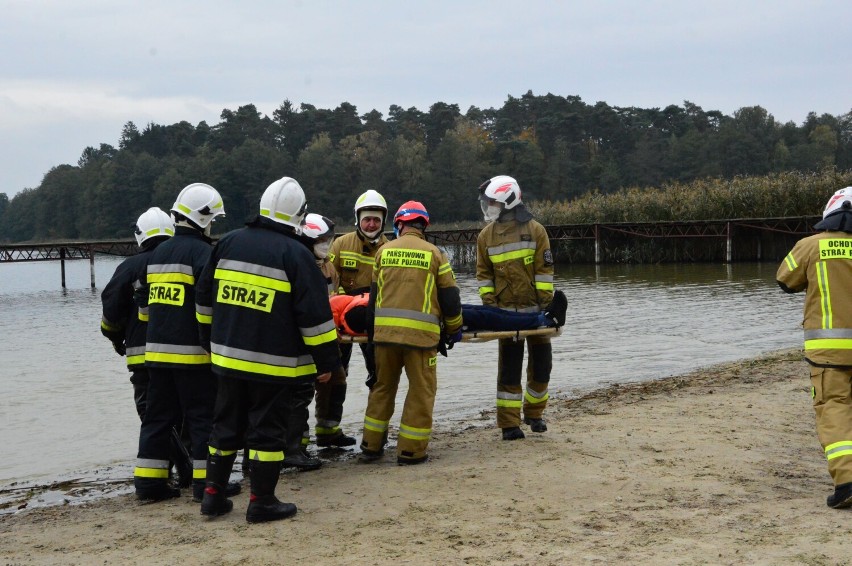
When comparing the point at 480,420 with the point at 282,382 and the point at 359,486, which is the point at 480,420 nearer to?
the point at 359,486

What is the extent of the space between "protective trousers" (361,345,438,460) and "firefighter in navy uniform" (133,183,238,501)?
1570 mm

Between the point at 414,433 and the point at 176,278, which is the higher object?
the point at 176,278

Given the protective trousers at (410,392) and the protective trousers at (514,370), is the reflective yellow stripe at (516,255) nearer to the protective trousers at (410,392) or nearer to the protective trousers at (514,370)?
the protective trousers at (514,370)

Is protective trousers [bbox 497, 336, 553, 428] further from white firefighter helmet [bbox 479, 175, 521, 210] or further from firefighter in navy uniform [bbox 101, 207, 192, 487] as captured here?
firefighter in navy uniform [bbox 101, 207, 192, 487]

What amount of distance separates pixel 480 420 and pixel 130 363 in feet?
14.4

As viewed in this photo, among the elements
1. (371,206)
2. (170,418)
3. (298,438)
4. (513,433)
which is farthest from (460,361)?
(170,418)

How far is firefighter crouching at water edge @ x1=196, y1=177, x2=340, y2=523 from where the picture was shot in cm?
614

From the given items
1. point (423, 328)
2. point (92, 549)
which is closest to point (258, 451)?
point (92, 549)

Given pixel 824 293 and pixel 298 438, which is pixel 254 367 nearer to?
pixel 298 438

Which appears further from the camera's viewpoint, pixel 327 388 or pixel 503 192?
pixel 327 388

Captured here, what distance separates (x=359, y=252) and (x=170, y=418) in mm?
2897

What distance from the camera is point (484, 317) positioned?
823 centimetres

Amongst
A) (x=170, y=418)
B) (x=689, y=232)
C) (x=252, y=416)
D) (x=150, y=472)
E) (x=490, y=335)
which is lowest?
(x=150, y=472)

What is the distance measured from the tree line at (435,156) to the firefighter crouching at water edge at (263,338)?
80929 mm
